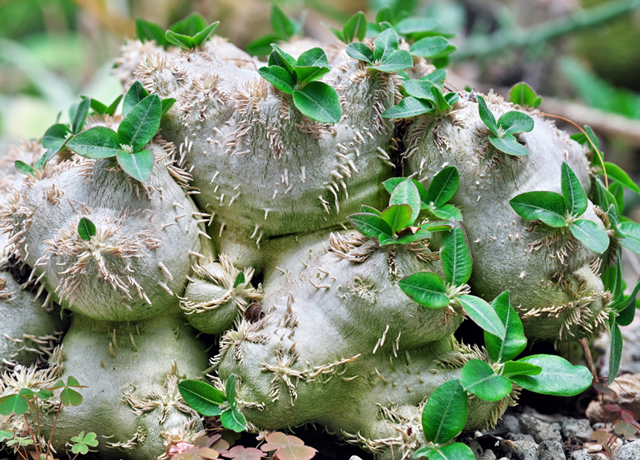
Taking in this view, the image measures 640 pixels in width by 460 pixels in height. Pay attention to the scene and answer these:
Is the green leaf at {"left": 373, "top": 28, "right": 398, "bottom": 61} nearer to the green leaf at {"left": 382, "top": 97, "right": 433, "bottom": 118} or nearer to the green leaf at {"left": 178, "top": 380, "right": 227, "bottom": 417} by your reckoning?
the green leaf at {"left": 382, "top": 97, "right": 433, "bottom": 118}

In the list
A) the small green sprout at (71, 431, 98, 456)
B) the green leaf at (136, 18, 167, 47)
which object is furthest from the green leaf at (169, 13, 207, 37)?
the small green sprout at (71, 431, 98, 456)

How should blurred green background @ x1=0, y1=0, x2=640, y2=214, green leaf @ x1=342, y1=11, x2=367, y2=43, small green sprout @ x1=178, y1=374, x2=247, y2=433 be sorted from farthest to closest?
blurred green background @ x1=0, y1=0, x2=640, y2=214
green leaf @ x1=342, y1=11, x2=367, y2=43
small green sprout @ x1=178, y1=374, x2=247, y2=433

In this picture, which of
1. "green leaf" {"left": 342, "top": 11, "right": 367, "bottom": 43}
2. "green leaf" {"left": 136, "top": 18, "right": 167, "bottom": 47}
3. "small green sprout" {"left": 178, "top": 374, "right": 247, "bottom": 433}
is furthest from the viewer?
"green leaf" {"left": 136, "top": 18, "right": 167, "bottom": 47}

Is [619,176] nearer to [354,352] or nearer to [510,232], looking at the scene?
[510,232]

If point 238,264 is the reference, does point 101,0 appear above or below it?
above

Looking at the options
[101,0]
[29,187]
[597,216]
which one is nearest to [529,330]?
[597,216]

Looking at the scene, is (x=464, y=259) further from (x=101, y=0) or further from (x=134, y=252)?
(x=101, y=0)

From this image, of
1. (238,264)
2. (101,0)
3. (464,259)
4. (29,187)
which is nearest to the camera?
(464,259)

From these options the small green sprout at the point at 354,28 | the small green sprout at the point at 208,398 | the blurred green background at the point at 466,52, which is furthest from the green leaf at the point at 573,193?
the blurred green background at the point at 466,52
